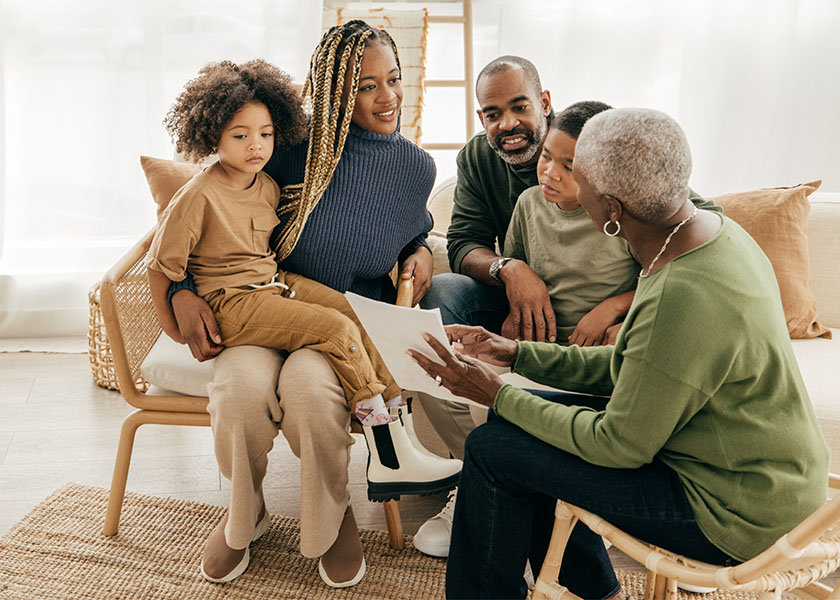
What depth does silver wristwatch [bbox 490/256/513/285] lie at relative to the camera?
1.99m

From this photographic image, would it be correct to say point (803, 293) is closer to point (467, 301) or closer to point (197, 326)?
point (467, 301)

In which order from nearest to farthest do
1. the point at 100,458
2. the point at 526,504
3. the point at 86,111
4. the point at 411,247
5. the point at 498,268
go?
the point at 526,504, the point at 498,268, the point at 411,247, the point at 100,458, the point at 86,111

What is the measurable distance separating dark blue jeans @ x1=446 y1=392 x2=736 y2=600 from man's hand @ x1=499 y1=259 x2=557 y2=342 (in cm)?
50

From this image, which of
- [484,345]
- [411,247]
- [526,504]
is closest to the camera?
[526,504]

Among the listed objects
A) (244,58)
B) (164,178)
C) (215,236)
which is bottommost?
(215,236)

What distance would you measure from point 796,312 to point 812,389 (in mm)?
389

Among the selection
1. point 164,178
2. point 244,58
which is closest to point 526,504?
point 164,178

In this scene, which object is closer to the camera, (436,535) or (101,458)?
(436,535)

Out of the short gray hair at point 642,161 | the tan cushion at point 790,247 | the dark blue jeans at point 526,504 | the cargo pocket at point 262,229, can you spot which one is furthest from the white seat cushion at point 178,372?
the tan cushion at point 790,247

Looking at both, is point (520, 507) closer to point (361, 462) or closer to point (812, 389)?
point (812, 389)

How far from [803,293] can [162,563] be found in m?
1.78

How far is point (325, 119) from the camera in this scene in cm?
185

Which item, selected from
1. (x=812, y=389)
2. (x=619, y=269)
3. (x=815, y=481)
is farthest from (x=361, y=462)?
(x=815, y=481)

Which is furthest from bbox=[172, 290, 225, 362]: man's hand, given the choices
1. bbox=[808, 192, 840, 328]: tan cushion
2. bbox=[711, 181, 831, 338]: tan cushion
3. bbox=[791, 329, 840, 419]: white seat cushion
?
bbox=[808, 192, 840, 328]: tan cushion
